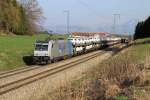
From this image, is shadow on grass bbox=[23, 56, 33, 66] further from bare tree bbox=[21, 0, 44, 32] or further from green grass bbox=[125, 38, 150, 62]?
bare tree bbox=[21, 0, 44, 32]

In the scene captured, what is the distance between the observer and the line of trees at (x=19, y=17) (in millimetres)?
108188

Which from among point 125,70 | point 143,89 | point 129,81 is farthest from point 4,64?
point 143,89

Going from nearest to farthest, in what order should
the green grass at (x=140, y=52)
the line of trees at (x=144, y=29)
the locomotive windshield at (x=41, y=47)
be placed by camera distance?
the green grass at (x=140, y=52) → the locomotive windshield at (x=41, y=47) → the line of trees at (x=144, y=29)

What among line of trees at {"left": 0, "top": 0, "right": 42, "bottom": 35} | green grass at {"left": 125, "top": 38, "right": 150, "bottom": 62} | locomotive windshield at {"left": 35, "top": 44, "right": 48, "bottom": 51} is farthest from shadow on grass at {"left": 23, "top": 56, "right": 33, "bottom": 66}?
line of trees at {"left": 0, "top": 0, "right": 42, "bottom": 35}

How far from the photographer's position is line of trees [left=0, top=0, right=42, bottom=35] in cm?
10819

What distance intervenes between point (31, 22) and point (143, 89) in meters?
117

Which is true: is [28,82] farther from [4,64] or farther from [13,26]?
[13,26]

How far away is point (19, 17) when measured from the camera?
378 ft

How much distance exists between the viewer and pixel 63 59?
54062 millimetres

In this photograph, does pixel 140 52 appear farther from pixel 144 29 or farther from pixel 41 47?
pixel 144 29

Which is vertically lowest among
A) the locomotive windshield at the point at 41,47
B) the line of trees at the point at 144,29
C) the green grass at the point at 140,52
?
the green grass at the point at 140,52

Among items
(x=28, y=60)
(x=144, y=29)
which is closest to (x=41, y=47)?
(x=28, y=60)

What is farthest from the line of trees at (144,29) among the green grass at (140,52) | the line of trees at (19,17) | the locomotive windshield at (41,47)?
the locomotive windshield at (41,47)

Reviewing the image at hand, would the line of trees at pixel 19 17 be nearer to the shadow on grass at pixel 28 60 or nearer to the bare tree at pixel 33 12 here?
the bare tree at pixel 33 12
